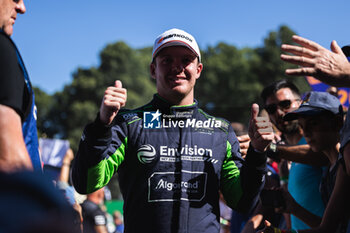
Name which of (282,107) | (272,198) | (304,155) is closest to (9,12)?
(272,198)

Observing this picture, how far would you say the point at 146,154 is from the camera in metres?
2.58

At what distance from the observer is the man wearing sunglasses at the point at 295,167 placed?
368 centimetres

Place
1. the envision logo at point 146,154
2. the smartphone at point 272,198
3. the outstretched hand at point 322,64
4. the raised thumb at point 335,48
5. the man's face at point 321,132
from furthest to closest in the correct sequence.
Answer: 1. the man's face at point 321,132
2. the smartphone at point 272,198
3. the envision logo at point 146,154
4. the raised thumb at point 335,48
5. the outstretched hand at point 322,64

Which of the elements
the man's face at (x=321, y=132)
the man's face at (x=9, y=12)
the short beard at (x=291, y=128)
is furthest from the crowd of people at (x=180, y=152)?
the short beard at (x=291, y=128)

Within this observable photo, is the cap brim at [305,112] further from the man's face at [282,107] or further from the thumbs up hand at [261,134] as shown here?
the man's face at [282,107]

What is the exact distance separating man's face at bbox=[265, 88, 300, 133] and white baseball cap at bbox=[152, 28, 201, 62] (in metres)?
2.29

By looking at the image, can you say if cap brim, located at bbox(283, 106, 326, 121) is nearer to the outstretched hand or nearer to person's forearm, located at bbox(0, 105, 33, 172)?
the outstretched hand

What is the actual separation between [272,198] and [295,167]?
3.82 ft

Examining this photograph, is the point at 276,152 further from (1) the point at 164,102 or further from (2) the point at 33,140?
(2) the point at 33,140

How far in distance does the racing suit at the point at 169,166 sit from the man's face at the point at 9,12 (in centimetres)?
66

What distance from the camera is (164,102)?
110 inches

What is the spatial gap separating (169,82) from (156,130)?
1.10 feet

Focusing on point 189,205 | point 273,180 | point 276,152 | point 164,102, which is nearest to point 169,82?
point 164,102

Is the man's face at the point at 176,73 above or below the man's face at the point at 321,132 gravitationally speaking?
above
